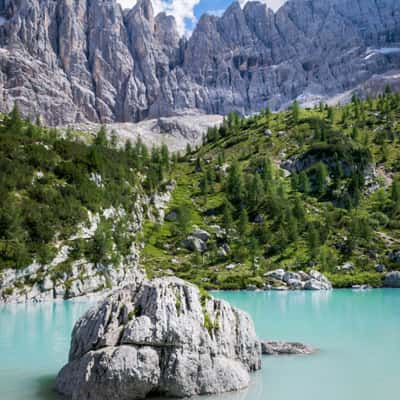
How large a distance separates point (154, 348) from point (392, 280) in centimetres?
7999

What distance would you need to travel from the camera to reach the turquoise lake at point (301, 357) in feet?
71.8

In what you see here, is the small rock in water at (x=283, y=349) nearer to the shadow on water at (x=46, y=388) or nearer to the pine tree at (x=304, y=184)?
the shadow on water at (x=46, y=388)

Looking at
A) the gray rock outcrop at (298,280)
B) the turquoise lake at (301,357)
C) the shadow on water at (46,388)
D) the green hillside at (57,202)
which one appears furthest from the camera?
the gray rock outcrop at (298,280)

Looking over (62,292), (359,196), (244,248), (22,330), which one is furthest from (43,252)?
(359,196)

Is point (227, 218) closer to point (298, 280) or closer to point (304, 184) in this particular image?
point (298, 280)

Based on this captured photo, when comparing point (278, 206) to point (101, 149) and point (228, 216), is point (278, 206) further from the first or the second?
point (101, 149)

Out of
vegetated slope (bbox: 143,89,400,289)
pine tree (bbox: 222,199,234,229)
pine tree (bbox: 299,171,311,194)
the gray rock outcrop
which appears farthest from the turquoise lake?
pine tree (bbox: 299,171,311,194)

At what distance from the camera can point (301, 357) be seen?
28062 millimetres

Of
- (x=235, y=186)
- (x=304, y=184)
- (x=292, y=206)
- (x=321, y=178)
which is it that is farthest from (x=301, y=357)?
(x=321, y=178)

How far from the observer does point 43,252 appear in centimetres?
7544

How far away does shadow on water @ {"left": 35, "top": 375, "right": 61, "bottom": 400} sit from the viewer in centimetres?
2106

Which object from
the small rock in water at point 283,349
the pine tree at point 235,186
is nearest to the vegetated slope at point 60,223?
the pine tree at point 235,186

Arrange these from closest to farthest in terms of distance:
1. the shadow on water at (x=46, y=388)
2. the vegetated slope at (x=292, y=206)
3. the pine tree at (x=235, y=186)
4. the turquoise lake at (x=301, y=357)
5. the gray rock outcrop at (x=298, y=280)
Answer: the shadow on water at (x=46, y=388) < the turquoise lake at (x=301, y=357) < the gray rock outcrop at (x=298, y=280) < the vegetated slope at (x=292, y=206) < the pine tree at (x=235, y=186)

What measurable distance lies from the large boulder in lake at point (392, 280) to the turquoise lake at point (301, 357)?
106 ft
